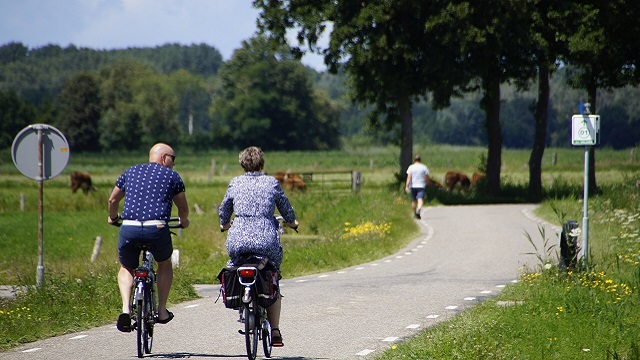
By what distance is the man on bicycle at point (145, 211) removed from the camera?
899 centimetres

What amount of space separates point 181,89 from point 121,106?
64490mm

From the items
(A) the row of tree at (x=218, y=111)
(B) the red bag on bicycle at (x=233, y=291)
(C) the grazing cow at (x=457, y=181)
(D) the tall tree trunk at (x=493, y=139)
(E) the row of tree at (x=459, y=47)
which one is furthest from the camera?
(A) the row of tree at (x=218, y=111)

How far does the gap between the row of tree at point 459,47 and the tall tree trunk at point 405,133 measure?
0.09m

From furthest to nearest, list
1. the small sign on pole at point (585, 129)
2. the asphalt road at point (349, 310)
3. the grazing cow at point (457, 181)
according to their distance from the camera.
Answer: the grazing cow at point (457, 181), the small sign on pole at point (585, 129), the asphalt road at point (349, 310)

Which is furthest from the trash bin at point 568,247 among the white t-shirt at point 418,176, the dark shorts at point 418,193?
the dark shorts at point 418,193

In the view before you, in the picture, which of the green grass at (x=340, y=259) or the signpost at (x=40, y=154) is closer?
the green grass at (x=340, y=259)

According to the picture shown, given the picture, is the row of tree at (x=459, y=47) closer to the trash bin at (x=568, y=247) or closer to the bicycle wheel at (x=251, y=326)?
the trash bin at (x=568, y=247)

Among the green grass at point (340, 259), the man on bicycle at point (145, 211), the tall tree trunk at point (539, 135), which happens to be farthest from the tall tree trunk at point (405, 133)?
the man on bicycle at point (145, 211)

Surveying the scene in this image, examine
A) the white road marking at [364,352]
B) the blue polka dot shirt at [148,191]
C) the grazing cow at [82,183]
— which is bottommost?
the grazing cow at [82,183]

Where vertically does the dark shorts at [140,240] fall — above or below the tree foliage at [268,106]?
below

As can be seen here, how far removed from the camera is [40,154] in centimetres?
1453

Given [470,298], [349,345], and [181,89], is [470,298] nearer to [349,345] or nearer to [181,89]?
[349,345]

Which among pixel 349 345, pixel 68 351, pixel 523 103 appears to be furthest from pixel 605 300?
pixel 523 103

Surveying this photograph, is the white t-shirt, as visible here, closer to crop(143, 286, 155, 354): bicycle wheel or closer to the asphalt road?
the asphalt road
